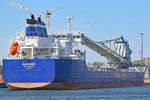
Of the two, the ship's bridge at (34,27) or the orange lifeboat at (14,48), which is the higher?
the ship's bridge at (34,27)

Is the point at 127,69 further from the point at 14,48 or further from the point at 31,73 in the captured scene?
the point at 31,73

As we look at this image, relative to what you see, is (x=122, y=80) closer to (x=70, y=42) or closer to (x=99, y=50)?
(x=99, y=50)

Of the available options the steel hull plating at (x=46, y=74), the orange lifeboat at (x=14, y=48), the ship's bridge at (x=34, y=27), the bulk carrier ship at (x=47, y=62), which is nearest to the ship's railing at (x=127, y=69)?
the bulk carrier ship at (x=47, y=62)

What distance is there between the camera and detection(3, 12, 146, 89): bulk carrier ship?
55.5m

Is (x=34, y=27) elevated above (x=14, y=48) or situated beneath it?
elevated above

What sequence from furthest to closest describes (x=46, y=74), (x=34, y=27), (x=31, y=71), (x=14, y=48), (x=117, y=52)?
(x=117, y=52) < (x=34, y=27) < (x=14, y=48) < (x=31, y=71) < (x=46, y=74)

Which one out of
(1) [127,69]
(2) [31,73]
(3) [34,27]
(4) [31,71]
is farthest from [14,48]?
(1) [127,69]

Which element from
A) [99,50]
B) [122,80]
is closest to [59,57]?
[99,50]

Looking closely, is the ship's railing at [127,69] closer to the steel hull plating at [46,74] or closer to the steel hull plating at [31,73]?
the steel hull plating at [46,74]

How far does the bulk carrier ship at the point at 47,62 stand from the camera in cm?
5547

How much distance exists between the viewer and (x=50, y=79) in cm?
5506

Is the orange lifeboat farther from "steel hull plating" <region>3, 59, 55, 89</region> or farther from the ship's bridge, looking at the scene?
the ship's bridge

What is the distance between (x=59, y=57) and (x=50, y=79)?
5.19 m

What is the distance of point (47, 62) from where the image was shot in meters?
55.5
